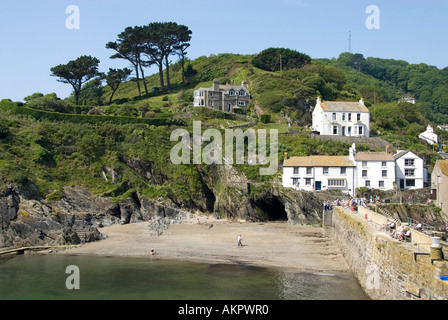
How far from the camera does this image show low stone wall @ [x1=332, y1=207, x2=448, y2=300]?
60.2 feet

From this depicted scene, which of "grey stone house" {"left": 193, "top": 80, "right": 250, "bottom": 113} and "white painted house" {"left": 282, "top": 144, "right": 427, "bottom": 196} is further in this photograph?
"grey stone house" {"left": 193, "top": 80, "right": 250, "bottom": 113}

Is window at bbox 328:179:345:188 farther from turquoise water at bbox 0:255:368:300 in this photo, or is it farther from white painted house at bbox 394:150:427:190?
turquoise water at bbox 0:255:368:300

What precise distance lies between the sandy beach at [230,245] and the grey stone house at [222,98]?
1337 inches

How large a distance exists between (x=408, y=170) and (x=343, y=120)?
15803mm

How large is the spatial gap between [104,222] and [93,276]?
61.5 feet

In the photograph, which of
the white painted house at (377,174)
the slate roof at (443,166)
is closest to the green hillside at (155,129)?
the white painted house at (377,174)

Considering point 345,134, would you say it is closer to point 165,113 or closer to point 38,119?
point 165,113

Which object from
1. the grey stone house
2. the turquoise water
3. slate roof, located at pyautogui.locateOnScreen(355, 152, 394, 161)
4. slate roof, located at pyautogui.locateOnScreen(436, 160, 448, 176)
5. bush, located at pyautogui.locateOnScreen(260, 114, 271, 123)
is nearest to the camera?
the turquoise water

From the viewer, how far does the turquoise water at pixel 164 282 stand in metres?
27.5

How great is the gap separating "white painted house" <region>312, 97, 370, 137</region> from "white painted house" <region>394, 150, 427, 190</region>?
511 inches

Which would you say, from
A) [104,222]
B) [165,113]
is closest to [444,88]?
[165,113]

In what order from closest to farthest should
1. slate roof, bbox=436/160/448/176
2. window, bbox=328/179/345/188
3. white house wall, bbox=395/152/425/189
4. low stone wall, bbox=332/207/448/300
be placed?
low stone wall, bbox=332/207/448/300 → slate roof, bbox=436/160/448/176 → window, bbox=328/179/345/188 → white house wall, bbox=395/152/425/189

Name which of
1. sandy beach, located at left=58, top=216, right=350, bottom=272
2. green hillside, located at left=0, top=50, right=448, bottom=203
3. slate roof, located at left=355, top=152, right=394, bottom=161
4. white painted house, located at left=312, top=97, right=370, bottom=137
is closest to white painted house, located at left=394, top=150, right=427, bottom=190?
slate roof, located at left=355, top=152, right=394, bottom=161
